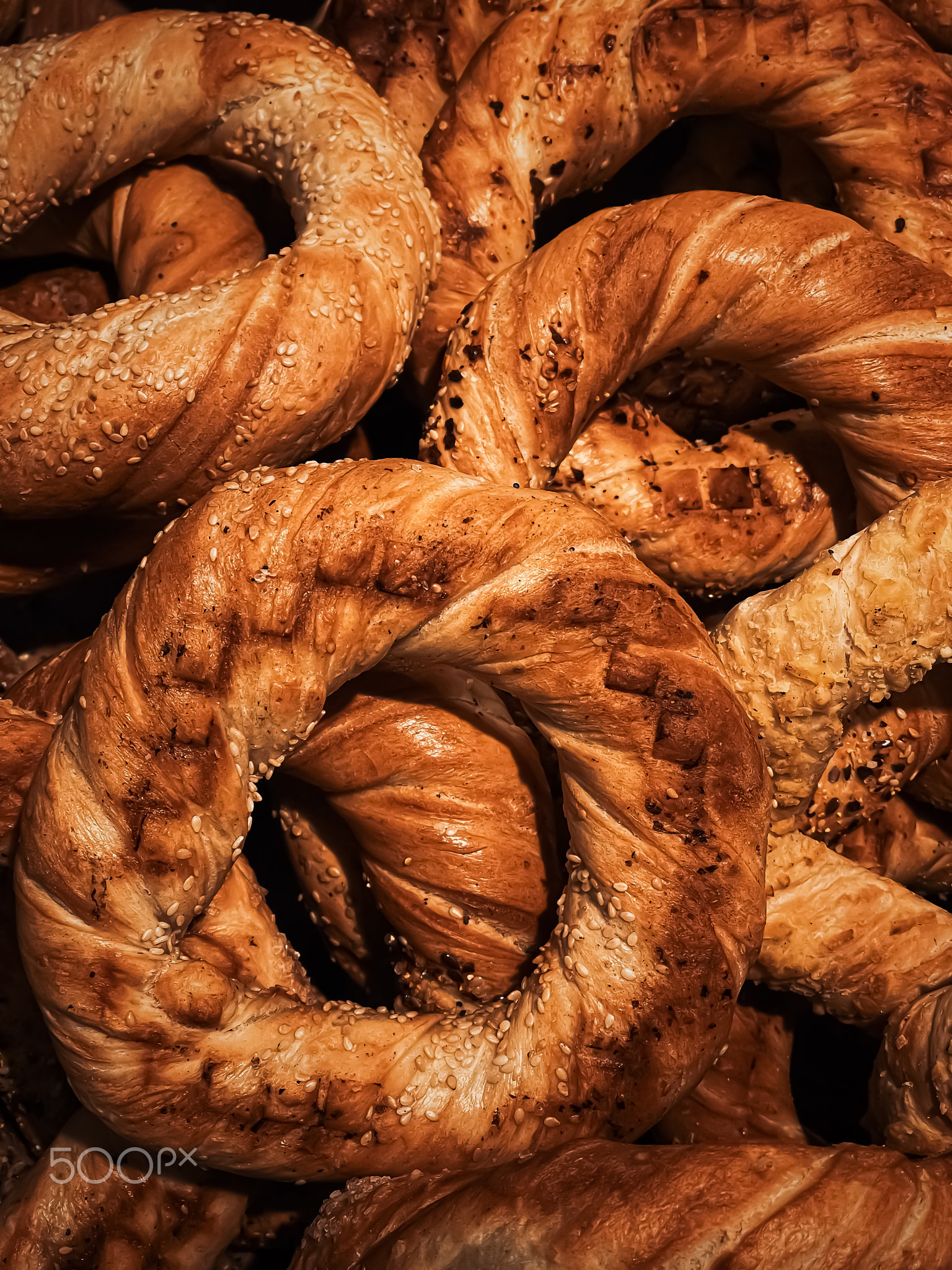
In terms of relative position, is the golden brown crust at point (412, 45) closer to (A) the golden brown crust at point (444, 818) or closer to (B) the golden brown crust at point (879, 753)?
(A) the golden brown crust at point (444, 818)

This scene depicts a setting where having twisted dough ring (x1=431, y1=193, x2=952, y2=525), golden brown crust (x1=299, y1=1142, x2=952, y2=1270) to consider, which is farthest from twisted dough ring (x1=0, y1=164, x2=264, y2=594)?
golden brown crust (x1=299, y1=1142, x2=952, y2=1270)

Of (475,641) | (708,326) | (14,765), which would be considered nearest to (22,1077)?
(14,765)

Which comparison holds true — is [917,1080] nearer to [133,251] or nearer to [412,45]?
[133,251]

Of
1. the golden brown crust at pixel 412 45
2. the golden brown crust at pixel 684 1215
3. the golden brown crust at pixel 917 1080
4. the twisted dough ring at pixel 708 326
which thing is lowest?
the golden brown crust at pixel 917 1080

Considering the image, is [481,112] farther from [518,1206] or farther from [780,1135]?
[780,1135]

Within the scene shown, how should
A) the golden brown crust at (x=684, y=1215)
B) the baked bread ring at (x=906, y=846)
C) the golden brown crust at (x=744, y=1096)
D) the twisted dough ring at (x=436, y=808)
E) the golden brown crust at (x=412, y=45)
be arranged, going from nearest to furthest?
the golden brown crust at (x=684, y=1215) < the twisted dough ring at (x=436, y=808) < the golden brown crust at (x=744, y=1096) < the baked bread ring at (x=906, y=846) < the golden brown crust at (x=412, y=45)

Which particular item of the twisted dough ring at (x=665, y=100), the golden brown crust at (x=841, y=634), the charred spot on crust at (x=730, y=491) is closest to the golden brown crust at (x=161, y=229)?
the twisted dough ring at (x=665, y=100)
